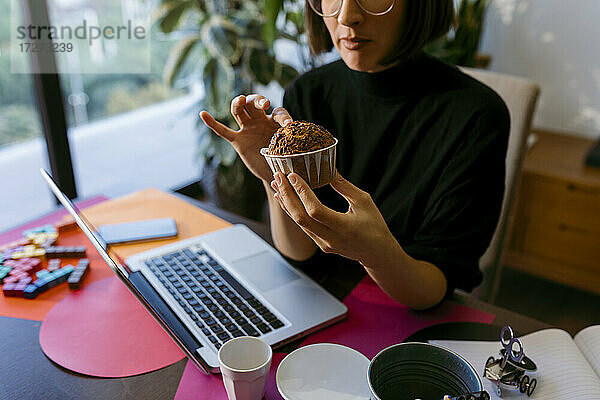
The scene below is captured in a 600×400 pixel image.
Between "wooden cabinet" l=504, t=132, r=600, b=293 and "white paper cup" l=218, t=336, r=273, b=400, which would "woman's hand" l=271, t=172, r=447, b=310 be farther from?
"wooden cabinet" l=504, t=132, r=600, b=293

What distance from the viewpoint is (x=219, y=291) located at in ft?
3.29

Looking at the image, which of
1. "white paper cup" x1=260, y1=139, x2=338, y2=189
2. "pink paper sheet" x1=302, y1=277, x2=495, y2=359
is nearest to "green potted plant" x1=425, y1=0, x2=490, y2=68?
"pink paper sheet" x1=302, y1=277, x2=495, y2=359

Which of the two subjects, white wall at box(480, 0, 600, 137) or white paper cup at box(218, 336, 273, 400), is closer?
white paper cup at box(218, 336, 273, 400)

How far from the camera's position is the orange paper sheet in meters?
0.99

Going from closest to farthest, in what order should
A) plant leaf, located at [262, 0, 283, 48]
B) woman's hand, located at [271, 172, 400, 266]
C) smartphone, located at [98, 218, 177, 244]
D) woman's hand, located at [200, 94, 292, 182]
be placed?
1. woman's hand, located at [271, 172, 400, 266]
2. woman's hand, located at [200, 94, 292, 182]
3. smartphone, located at [98, 218, 177, 244]
4. plant leaf, located at [262, 0, 283, 48]

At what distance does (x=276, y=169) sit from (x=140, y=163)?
2199 mm

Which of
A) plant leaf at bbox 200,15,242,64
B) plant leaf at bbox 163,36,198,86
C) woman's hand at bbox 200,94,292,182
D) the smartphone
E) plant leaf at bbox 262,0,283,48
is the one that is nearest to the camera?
woman's hand at bbox 200,94,292,182

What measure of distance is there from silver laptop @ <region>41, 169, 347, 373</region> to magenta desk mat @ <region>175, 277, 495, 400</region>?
0.02 m

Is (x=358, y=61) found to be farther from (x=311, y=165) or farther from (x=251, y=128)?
(x=311, y=165)

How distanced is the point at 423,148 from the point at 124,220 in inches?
27.4

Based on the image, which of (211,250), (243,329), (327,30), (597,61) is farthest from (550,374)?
(597,61)

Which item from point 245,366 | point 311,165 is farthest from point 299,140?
point 245,366

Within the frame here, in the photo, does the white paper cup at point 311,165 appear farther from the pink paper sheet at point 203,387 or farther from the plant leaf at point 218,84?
the plant leaf at point 218,84

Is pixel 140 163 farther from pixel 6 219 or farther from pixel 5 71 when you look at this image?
pixel 5 71
